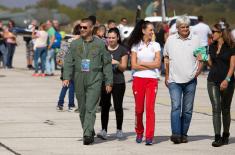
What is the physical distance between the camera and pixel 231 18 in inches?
2208

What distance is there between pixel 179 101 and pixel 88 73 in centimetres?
130

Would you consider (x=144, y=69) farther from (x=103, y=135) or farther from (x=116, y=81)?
(x=103, y=135)

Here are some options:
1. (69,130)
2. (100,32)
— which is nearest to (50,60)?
(100,32)

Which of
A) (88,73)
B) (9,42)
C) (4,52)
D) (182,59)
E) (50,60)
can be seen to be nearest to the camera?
(88,73)

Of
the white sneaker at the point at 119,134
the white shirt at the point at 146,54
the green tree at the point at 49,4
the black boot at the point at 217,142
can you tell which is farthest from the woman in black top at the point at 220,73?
the green tree at the point at 49,4

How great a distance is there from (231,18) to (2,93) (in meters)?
35.7

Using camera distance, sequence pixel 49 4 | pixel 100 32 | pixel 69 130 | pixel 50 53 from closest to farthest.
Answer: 1. pixel 69 130
2. pixel 100 32
3. pixel 50 53
4. pixel 49 4

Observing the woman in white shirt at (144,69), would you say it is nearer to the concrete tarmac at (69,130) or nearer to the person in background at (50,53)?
the concrete tarmac at (69,130)

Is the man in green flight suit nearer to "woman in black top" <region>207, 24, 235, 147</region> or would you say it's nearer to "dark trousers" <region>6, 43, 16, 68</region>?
"woman in black top" <region>207, 24, 235, 147</region>

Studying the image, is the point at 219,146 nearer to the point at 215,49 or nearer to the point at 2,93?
the point at 215,49

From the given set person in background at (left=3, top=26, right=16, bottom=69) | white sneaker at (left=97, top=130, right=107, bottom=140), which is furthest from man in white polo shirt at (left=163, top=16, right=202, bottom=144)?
person in background at (left=3, top=26, right=16, bottom=69)

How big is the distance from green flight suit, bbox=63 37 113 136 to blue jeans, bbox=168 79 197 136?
888 millimetres

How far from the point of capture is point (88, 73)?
12.8 meters

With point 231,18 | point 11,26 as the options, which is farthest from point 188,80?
point 231,18
